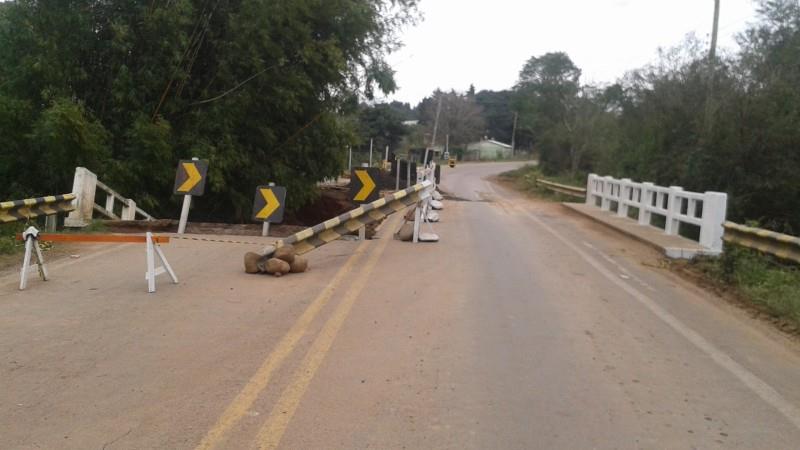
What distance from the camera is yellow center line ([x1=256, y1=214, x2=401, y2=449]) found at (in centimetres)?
430

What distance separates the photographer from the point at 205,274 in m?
9.35

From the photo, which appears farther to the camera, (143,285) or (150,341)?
(143,285)

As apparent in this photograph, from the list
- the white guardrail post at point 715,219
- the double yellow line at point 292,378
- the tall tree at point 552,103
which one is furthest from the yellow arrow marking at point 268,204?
the tall tree at point 552,103

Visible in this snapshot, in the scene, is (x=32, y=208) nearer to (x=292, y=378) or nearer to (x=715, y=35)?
(x=292, y=378)

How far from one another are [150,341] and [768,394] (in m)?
5.00

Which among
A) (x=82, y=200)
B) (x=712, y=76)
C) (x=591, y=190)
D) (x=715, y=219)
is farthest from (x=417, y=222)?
(x=712, y=76)

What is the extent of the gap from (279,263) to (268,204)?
3333 mm

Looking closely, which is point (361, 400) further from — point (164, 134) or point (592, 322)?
point (164, 134)

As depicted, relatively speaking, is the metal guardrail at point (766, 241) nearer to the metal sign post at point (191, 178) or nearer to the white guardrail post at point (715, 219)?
the white guardrail post at point (715, 219)

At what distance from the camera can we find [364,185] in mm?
13102

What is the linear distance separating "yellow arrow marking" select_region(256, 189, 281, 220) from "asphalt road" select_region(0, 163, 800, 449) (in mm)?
2614

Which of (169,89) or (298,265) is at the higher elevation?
(169,89)

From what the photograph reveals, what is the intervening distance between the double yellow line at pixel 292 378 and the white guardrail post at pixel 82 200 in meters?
6.76

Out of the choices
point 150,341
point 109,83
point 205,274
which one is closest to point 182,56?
point 109,83
